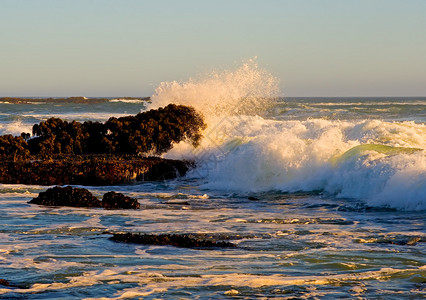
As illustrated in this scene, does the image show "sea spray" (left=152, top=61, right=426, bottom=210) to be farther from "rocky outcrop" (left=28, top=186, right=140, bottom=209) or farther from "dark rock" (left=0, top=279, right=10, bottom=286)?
"dark rock" (left=0, top=279, right=10, bottom=286)

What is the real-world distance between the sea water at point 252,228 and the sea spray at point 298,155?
0.04 metres

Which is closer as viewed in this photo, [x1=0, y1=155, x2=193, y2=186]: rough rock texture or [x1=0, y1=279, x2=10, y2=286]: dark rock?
[x1=0, y1=279, x2=10, y2=286]: dark rock

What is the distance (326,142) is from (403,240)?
8424mm

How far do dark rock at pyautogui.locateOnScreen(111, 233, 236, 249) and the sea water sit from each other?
19 cm

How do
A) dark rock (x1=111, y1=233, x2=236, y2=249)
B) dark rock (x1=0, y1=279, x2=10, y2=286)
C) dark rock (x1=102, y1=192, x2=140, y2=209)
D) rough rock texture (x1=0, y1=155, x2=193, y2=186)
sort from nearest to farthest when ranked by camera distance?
dark rock (x1=0, y1=279, x2=10, y2=286), dark rock (x1=111, y1=233, x2=236, y2=249), dark rock (x1=102, y1=192, x2=140, y2=209), rough rock texture (x1=0, y1=155, x2=193, y2=186)

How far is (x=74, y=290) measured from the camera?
7.13 meters

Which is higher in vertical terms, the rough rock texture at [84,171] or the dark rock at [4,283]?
the rough rock texture at [84,171]

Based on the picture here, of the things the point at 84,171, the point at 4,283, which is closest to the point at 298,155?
the point at 84,171

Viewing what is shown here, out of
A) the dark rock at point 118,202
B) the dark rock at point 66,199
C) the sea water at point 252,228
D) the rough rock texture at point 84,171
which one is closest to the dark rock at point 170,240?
the sea water at point 252,228

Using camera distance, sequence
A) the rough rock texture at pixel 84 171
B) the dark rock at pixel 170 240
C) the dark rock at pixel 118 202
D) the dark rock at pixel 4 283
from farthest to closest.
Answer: the rough rock texture at pixel 84 171 → the dark rock at pixel 118 202 → the dark rock at pixel 170 240 → the dark rock at pixel 4 283

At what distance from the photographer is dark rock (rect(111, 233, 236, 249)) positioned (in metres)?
9.37

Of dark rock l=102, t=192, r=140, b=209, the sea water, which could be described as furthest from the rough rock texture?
dark rock l=102, t=192, r=140, b=209

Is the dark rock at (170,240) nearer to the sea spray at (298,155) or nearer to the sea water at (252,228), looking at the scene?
the sea water at (252,228)

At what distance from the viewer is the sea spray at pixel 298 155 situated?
14.6 m
